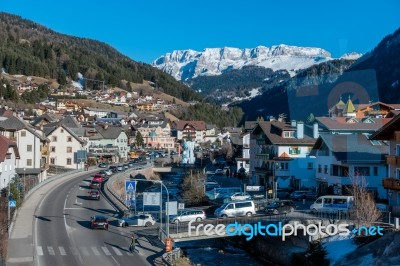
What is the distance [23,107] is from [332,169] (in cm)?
12446

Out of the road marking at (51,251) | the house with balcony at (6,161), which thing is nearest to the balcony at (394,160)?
the road marking at (51,251)

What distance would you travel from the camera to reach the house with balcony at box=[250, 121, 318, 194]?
68.0m

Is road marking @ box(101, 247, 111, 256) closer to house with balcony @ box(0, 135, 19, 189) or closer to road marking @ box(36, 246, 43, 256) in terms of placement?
road marking @ box(36, 246, 43, 256)

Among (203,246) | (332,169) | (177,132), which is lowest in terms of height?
(203,246)

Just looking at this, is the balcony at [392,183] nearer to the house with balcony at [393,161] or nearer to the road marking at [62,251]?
the house with balcony at [393,161]

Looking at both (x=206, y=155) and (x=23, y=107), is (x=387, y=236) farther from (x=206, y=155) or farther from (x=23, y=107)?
(x=23, y=107)

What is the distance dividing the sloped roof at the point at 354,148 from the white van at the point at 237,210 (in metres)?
12.5

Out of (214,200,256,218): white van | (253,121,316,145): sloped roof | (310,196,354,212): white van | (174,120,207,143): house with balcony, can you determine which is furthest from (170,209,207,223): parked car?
(174,120,207,143): house with balcony

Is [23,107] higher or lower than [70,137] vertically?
higher

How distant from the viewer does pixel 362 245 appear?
113 ft

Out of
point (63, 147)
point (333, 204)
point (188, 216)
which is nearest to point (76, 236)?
point (188, 216)

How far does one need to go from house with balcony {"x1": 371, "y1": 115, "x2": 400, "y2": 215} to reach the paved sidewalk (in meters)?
25.0

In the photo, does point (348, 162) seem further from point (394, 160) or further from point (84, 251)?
point (84, 251)

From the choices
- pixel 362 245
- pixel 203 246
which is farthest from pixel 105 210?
pixel 362 245
